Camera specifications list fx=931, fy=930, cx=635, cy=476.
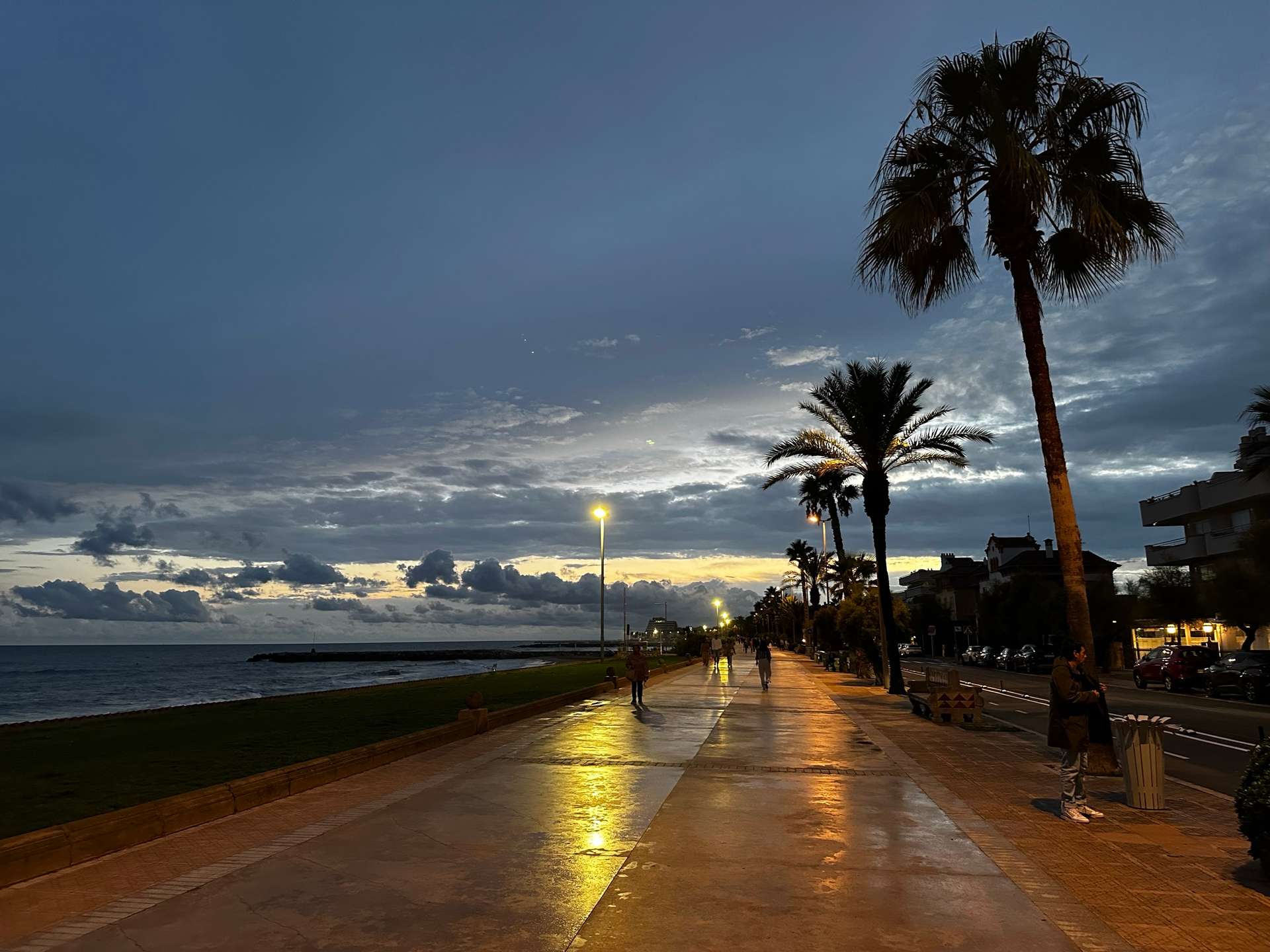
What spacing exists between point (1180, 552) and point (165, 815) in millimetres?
57093

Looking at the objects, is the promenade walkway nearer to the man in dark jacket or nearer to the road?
the man in dark jacket

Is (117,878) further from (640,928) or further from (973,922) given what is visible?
(973,922)

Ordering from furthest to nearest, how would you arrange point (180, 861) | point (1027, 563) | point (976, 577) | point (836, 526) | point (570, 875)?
1. point (976, 577)
2. point (1027, 563)
3. point (836, 526)
4. point (180, 861)
5. point (570, 875)

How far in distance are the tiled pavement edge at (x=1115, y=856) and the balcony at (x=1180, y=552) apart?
4490cm

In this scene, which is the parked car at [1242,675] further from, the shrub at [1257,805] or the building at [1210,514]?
the shrub at [1257,805]

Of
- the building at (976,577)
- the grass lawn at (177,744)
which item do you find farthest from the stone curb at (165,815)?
the building at (976,577)

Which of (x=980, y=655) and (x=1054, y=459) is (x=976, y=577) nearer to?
(x=980, y=655)

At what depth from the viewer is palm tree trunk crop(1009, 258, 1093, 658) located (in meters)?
13.0

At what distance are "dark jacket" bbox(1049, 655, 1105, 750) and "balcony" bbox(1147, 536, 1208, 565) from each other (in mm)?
48560

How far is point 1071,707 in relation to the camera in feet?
29.6

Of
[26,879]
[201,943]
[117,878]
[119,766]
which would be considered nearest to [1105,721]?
[201,943]

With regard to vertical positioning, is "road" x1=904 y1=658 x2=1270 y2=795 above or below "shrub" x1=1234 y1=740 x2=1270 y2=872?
below

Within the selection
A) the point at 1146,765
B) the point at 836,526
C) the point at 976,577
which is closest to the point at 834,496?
the point at 836,526

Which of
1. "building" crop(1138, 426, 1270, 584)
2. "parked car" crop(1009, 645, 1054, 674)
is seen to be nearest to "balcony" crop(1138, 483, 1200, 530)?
"building" crop(1138, 426, 1270, 584)
